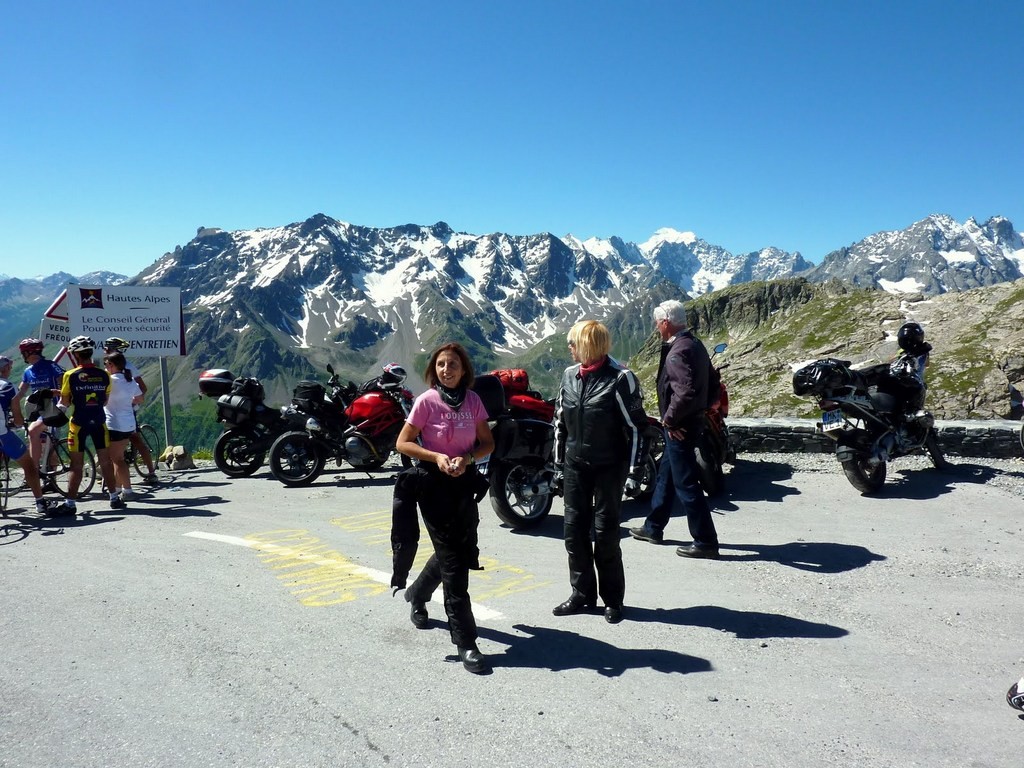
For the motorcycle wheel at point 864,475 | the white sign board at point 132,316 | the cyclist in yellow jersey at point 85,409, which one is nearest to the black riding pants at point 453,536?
the motorcycle wheel at point 864,475

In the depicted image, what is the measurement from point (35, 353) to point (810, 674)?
1129 cm

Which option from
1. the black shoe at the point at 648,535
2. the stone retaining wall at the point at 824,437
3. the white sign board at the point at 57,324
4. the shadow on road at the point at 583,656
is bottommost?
the shadow on road at the point at 583,656

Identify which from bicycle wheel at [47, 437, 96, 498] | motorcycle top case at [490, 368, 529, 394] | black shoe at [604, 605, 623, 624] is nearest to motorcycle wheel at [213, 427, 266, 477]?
bicycle wheel at [47, 437, 96, 498]

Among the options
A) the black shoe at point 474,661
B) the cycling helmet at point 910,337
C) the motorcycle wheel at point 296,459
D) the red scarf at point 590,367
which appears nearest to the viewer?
the black shoe at point 474,661

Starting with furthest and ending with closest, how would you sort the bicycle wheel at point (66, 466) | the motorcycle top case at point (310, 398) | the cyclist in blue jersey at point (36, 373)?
the motorcycle top case at point (310, 398) → the cyclist in blue jersey at point (36, 373) → the bicycle wheel at point (66, 466)

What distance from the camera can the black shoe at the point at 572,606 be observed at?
16.8 feet

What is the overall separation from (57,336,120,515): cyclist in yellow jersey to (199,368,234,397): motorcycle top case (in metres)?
2.29

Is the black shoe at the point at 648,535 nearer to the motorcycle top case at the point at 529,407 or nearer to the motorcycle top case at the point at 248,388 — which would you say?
the motorcycle top case at the point at 529,407

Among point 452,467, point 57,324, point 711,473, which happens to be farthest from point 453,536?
point 57,324

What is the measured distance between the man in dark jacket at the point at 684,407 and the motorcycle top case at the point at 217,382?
7915mm

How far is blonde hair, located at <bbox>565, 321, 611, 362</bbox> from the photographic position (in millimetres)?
4953

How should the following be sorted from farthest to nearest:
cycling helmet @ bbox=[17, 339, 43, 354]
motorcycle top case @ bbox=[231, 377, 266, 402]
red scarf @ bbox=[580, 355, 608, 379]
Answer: motorcycle top case @ bbox=[231, 377, 266, 402] < cycling helmet @ bbox=[17, 339, 43, 354] < red scarf @ bbox=[580, 355, 608, 379]

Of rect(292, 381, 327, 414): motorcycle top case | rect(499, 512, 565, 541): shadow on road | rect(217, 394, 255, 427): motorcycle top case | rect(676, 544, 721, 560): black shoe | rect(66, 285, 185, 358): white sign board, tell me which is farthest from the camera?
rect(66, 285, 185, 358): white sign board

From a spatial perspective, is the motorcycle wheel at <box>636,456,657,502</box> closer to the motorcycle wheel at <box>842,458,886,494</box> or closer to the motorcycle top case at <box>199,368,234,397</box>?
the motorcycle wheel at <box>842,458,886,494</box>
